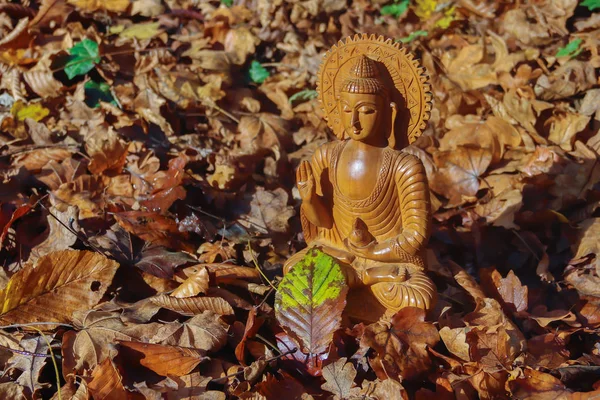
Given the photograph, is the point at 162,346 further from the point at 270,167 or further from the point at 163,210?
the point at 270,167

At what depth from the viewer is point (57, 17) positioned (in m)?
4.63

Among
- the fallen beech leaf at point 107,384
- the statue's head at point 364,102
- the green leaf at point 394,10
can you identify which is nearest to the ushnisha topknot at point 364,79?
the statue's head at point 364,102

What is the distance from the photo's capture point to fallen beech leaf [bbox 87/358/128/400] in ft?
6.54

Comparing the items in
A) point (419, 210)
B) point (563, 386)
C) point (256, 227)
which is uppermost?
point (419, 210)

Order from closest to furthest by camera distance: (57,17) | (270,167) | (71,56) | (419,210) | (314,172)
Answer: (419,210) → (314,172) → (270,167) → (71,56) → (57,17)

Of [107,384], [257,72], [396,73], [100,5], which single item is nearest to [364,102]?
[396,73]

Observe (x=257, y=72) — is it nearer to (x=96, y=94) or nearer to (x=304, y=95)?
(x=304, y=95)

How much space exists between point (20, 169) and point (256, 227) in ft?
4.44

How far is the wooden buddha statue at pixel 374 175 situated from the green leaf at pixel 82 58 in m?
2.19

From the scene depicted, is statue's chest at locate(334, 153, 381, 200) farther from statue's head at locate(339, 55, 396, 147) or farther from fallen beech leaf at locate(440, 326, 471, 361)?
fallen beech leaf at locate(440, 326, 471, 361)

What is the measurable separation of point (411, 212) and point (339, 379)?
2.58 feet

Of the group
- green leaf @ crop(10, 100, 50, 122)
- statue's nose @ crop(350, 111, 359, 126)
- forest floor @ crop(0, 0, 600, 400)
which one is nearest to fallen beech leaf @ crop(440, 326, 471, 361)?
forest floor @ crop(0, 0, 600, 400)

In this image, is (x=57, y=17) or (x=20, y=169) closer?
(x=20, y=169)

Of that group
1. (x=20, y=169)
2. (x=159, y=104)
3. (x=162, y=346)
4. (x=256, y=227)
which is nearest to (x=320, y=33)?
(x=159, y=104)
